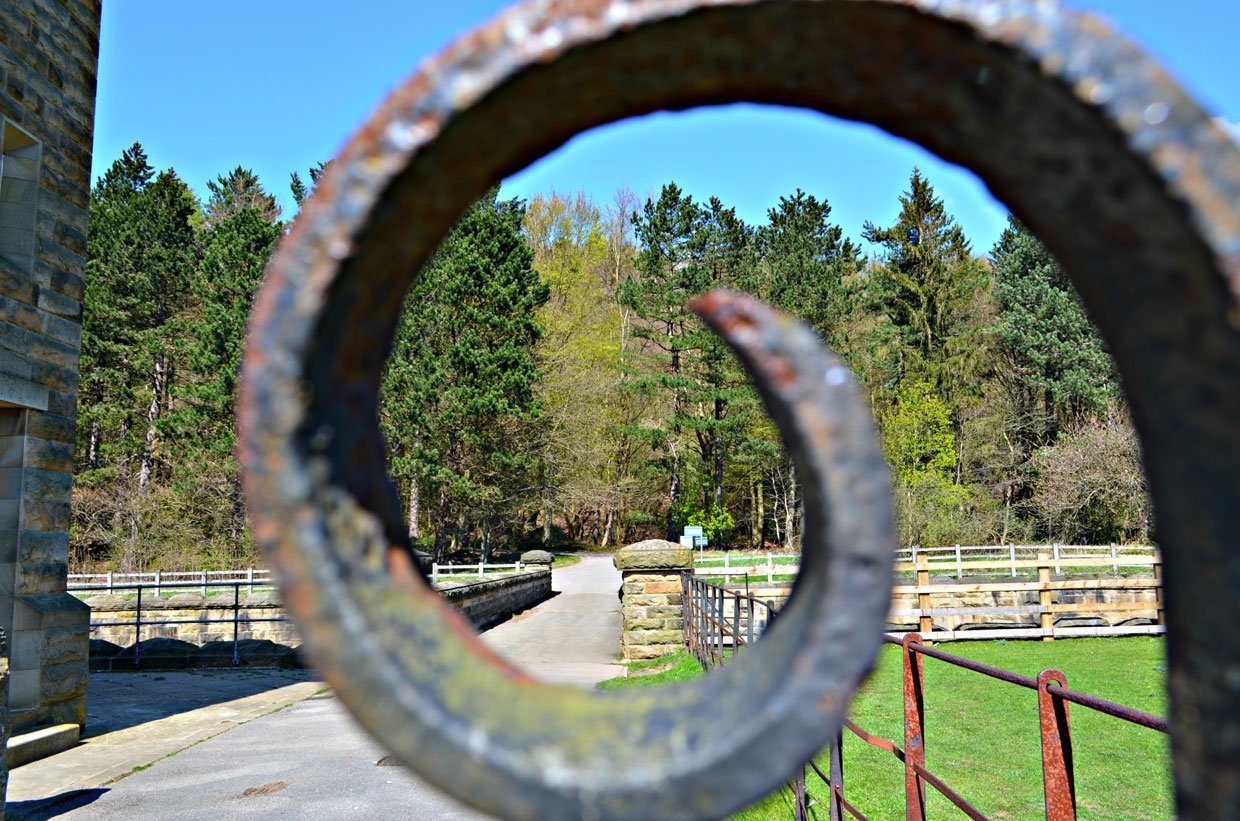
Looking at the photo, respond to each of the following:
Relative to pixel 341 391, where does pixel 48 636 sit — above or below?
below

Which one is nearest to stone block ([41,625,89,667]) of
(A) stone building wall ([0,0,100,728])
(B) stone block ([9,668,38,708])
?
(A) stone building wall ([0,0,100,728])

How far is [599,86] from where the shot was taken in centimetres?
72

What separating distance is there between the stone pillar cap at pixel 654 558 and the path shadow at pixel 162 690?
458cm

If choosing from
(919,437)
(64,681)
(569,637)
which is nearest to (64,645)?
(64,681)

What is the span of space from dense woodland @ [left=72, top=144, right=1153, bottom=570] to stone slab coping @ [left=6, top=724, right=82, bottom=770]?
21.0m

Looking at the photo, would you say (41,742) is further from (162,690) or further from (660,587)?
(660,587)

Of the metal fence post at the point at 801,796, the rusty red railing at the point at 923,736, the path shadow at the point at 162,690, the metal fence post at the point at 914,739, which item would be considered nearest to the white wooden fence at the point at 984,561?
the path shadow at the point at 162,690

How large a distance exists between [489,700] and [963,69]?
60 cm

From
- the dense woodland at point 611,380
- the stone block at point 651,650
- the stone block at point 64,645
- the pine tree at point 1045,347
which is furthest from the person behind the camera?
the pine tree at point 1045,347

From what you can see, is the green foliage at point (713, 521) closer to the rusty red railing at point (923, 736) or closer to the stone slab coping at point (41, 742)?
the stone slab coping at point (41, 742)

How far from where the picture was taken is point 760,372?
0.73m

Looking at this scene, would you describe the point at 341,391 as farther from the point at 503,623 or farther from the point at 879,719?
the point at 503,623

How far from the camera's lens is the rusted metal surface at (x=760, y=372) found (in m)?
0.61

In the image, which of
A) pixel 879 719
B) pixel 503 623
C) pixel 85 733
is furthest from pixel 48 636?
pixel 503 623
